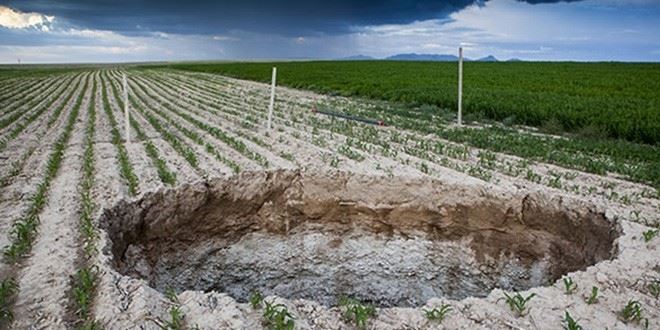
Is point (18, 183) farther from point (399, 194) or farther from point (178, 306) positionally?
point (399, 194)

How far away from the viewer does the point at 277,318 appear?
3562 millimetres

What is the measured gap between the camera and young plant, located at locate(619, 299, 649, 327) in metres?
3.60

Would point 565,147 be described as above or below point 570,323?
above

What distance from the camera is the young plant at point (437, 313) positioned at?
3.63m

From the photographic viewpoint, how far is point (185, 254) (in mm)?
6770

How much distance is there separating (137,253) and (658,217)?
239 inches

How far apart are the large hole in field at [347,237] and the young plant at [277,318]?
2787 millimetres

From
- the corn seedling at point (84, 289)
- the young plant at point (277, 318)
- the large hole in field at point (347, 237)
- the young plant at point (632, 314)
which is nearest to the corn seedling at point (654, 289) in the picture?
the young plant at point (632, 314)

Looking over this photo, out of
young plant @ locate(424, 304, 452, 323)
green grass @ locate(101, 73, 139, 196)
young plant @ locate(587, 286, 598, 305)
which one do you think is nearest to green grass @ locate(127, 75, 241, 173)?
green grass @ locate(101, 73, 139, 196)

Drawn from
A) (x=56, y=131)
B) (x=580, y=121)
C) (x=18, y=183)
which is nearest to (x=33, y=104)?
(x=56, y=131)

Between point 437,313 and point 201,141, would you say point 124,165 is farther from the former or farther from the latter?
point 437,313

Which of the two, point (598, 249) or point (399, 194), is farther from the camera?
point (399, 194)

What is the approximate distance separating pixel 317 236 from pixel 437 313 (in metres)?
3.90

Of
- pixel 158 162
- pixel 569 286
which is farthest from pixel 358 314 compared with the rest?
pixel 158 162
